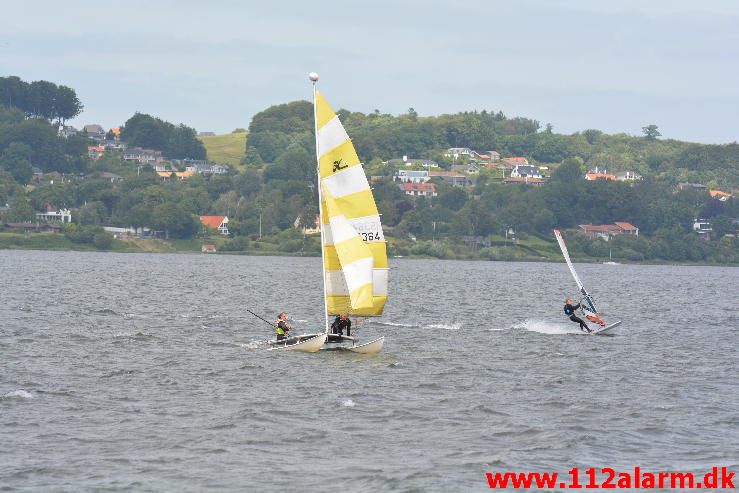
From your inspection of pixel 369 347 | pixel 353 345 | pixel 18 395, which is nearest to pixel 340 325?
pixel 353 345

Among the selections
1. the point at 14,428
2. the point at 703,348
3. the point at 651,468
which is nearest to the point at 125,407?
the point at 14,428

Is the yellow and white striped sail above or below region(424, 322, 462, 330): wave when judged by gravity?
above

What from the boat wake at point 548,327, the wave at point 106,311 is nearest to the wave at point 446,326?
the boat wake at point 548,327

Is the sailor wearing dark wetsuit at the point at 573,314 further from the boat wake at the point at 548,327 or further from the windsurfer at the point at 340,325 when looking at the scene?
the windsurfer at the point at 340,325

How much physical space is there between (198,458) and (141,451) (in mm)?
1724

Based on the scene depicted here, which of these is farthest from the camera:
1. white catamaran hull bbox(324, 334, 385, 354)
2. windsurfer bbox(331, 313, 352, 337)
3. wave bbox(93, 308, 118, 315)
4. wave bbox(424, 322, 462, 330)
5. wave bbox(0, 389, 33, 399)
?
wave bbox(93, 308, 118, 315)

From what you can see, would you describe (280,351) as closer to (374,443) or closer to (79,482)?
(374,443)

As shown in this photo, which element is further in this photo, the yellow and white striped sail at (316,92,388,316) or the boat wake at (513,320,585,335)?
the boat wake at (513,320,585,335)

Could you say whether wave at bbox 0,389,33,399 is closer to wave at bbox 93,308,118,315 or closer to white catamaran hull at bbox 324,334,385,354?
white catamaran hull at bbox 324,334,385,354

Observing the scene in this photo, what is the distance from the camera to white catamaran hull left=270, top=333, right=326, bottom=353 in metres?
54.2

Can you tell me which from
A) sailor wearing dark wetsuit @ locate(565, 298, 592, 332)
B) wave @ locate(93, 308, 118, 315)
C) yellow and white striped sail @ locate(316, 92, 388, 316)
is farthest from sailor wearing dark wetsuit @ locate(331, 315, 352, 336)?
wave @ locate(93, 308, 118, 315)

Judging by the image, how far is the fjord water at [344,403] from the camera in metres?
32.7

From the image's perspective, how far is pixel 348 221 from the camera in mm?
54438

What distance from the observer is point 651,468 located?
33375mm
